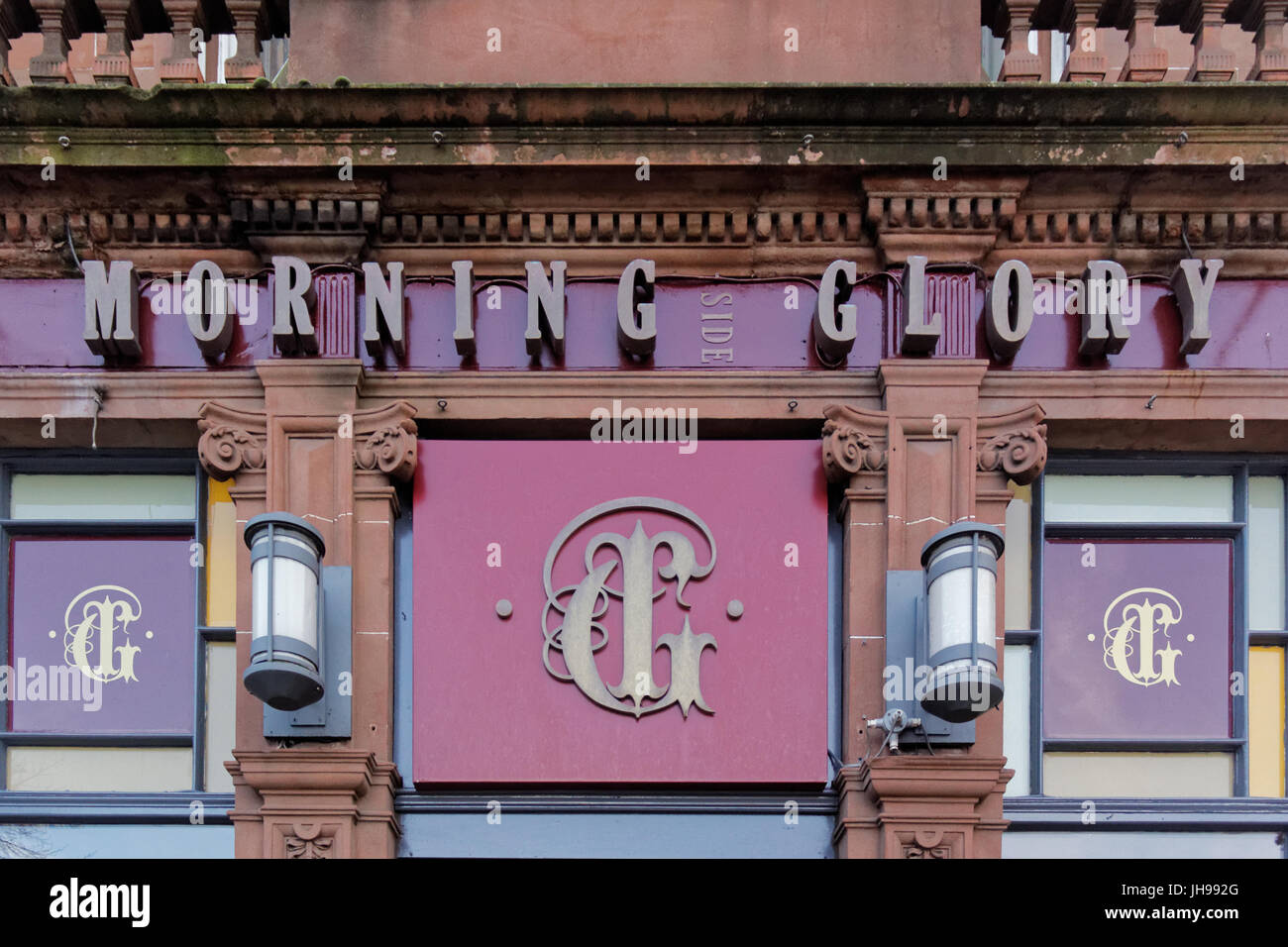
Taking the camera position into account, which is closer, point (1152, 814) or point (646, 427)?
point (1152, 814)

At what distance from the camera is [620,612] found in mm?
10852

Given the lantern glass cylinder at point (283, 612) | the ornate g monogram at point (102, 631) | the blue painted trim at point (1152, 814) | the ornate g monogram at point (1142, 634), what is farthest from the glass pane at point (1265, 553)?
the ornate g monogram at point (102, 631)

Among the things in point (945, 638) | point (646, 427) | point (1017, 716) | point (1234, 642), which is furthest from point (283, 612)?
point (1234, 642)

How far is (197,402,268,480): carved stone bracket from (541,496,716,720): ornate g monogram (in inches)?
73.2

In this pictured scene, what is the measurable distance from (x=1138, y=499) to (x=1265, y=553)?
825 millimetres

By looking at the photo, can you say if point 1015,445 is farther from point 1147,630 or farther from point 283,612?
point 283,612

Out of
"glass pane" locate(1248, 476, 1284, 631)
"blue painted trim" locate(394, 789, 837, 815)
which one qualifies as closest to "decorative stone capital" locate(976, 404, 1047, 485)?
"glass pane" locate(1248, 476, 1284, 631)

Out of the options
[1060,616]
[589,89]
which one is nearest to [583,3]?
[589,89]

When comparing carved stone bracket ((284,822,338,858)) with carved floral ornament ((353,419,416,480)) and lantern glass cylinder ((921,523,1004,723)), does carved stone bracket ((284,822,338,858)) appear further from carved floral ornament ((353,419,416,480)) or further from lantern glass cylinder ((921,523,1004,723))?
lantern glass cylinder ((921,523,1004,723))

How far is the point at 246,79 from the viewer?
11594mm

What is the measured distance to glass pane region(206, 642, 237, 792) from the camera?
11.0m

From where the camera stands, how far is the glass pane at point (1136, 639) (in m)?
11.1

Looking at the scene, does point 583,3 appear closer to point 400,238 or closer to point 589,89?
point 589,89
